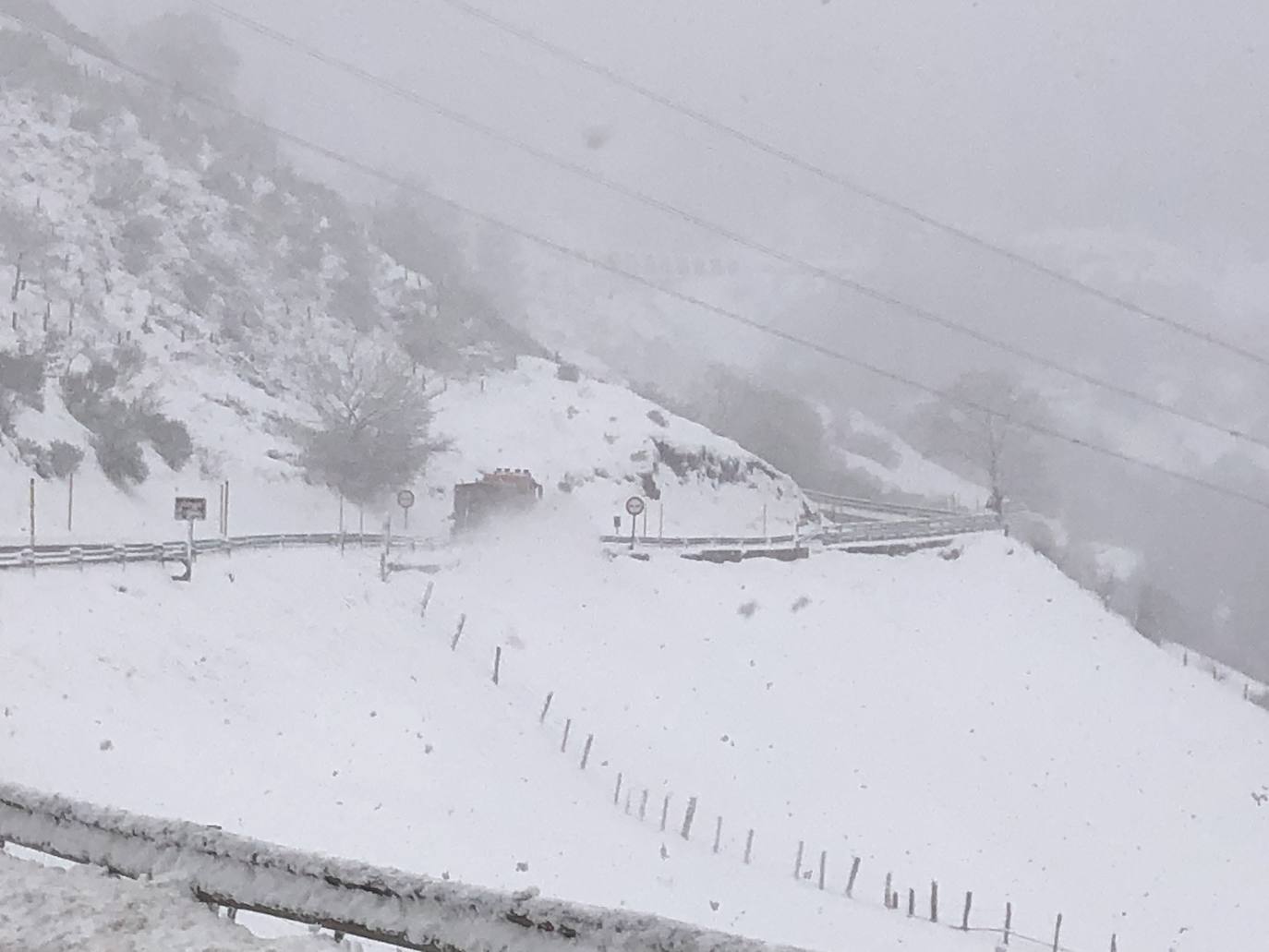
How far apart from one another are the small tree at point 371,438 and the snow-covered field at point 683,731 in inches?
303

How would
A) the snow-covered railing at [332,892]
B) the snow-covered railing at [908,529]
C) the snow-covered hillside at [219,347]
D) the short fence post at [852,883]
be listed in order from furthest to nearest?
the snow-covered railing at [908,529], the snow-covered hillside at [219,347], the short fence post at [852,883], the snow-covered railing at [332,892]

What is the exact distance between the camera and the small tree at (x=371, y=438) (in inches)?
1766

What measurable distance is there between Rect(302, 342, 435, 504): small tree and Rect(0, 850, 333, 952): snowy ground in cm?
3918

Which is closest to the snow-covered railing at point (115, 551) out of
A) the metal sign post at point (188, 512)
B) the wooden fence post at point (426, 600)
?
the metal sign post at point (188, 512)

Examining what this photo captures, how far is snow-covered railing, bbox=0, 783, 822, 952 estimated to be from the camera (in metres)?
4.72

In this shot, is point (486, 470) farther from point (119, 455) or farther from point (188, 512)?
point (188, 512)

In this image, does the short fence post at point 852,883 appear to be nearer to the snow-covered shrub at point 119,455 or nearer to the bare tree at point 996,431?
the snow-covered shrub at point 119,455

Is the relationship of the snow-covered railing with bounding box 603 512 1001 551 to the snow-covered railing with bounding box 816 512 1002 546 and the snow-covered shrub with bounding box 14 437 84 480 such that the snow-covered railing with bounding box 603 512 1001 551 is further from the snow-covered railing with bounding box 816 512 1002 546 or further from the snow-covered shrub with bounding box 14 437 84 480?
the snow-covered shrub with bounding box 14 437 84 480

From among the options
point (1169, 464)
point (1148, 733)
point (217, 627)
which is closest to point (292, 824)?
point (217, 627)

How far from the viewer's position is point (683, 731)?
2964 centimetres

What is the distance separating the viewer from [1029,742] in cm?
3425

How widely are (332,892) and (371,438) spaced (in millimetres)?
41146

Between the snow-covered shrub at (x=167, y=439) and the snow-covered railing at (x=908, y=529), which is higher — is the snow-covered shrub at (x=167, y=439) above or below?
above

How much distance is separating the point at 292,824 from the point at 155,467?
25.8 m
